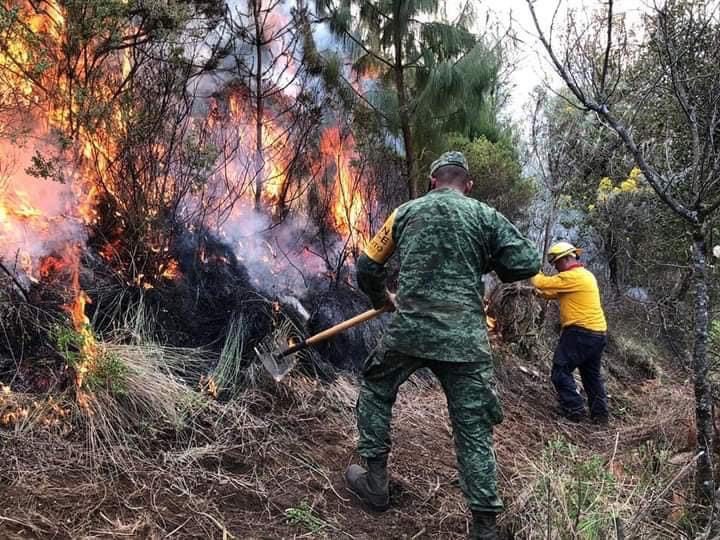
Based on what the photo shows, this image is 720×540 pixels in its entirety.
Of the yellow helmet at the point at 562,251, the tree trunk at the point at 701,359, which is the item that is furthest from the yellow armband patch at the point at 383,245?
the yellow helmet at the point at 562,251

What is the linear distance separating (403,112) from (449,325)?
13.3ft

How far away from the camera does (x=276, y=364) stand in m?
4.26

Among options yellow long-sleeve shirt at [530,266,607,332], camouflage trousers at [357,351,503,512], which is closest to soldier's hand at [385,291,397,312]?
camouflage trousers at [357,351,503,512]

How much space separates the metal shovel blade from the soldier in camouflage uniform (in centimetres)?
112

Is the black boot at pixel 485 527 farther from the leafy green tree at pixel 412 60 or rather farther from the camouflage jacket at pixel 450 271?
the leafy green tree at pixel 412 60

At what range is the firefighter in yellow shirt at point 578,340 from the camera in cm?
548

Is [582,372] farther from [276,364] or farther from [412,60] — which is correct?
[412,60]

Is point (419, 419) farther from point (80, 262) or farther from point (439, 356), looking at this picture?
point (80, 262)

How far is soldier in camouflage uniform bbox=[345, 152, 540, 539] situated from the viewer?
2922mm

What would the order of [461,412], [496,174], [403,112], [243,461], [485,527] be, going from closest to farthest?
[485,527] → [461,412] → [243,461] → [403,112] → [496,174]

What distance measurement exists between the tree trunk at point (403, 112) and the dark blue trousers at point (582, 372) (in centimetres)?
255

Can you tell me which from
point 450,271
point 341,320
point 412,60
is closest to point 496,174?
point 412,60

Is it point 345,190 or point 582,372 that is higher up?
point 345,190

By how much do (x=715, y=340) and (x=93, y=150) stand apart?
5404mm
